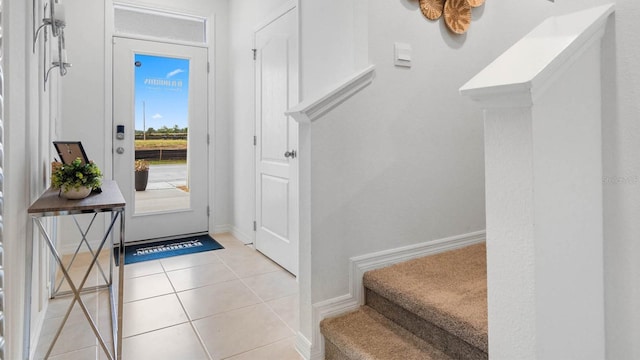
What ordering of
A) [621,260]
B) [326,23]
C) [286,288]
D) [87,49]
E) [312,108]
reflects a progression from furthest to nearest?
[87,49] → [286,288] → [326,23] → [312,108] → [621,260]

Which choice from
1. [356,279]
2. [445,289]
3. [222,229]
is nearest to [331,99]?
[356,279]

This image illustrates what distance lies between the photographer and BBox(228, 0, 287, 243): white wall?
3.68m

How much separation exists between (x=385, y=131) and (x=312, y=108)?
475 mm

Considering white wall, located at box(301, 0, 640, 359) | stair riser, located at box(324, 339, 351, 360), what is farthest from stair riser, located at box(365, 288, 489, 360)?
stair riser, located at box(324, 339, 351, 360)

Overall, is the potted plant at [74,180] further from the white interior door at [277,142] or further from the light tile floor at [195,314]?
the white interior door at [277,142]

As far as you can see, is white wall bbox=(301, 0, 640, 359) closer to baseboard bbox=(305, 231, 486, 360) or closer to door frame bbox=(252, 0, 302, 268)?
baseboard bbox=(305, 231, 486, 360)

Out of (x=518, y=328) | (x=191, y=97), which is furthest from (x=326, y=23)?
(x=191, y=97)

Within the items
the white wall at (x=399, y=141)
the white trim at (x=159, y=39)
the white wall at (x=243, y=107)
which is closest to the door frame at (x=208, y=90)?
the white trim at (x=159, y=39)

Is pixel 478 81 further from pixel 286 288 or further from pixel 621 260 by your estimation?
pixel 286 288

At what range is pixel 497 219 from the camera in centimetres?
97

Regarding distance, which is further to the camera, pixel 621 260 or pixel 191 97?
pixel 191 97

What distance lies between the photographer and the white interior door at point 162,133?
3795 millimetres

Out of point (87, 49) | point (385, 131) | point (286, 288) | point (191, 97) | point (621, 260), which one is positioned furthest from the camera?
point (191, 97)

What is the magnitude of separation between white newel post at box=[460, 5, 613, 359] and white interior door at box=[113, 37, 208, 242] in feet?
11.9
